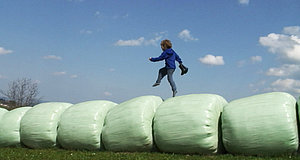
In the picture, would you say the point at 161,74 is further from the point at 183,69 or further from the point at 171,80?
the point at 183,69

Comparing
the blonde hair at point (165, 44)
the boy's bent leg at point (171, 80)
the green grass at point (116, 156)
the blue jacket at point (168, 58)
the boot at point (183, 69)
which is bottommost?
the green grass at point (116, 156)

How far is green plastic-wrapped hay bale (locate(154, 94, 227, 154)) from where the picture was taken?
6359mm

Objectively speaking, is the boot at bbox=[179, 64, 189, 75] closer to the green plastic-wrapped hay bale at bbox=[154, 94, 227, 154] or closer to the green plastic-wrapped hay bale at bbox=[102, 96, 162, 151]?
the green plastic-wrapped hay bale at bbox=[102, 96, 162, 151]

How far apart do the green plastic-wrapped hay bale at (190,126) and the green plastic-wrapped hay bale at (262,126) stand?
267 mm

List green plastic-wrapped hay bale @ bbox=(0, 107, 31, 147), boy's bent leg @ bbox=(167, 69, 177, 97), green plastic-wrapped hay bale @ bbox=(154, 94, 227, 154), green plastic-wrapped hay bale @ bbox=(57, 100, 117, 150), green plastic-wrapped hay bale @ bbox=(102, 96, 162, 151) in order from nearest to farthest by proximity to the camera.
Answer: green plastic-wrapped hay bale @ bbox=(154, 94, 227, 154), green plastic-wrapped hay bale @ bbox=(102, 96, 162, 151), green plastic-wrapped hay bale @ bbox=(57, 100, 117, 150), green plastic-wrapped hay bale @ bbox=(0, 107, 31, 147), boy's bent leg @ bbox=(167, 69, 177, 97)

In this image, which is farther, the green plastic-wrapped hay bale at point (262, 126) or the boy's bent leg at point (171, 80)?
the boy's bent leg at point (171, 80)

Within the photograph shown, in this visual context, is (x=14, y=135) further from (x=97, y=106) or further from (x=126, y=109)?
(x=126, y=109)

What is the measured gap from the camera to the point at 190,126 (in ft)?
21.1

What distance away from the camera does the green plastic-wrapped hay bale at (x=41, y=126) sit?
27.0 feet

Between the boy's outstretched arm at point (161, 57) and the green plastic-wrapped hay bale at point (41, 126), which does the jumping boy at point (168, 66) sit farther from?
the green plastic-wrapped hay bale at point (41, 126)

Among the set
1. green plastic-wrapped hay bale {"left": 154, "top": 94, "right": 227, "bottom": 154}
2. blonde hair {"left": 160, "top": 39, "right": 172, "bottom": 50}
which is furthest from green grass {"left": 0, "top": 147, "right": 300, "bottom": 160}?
blonde hair {"left": 160, "top": 39, "right": 172, "bottom": 50}

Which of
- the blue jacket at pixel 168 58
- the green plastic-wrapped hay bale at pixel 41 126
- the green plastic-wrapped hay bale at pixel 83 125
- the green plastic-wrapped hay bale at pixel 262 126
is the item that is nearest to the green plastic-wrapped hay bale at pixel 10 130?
the green plastic-wrapped hay bale at pixel 41 126

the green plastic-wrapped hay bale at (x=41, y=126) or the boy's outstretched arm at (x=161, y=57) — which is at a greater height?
the boy's outstretched arm at (x=161, y=57)

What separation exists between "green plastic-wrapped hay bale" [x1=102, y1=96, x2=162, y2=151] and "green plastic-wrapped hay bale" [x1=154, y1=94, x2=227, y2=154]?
22cm
